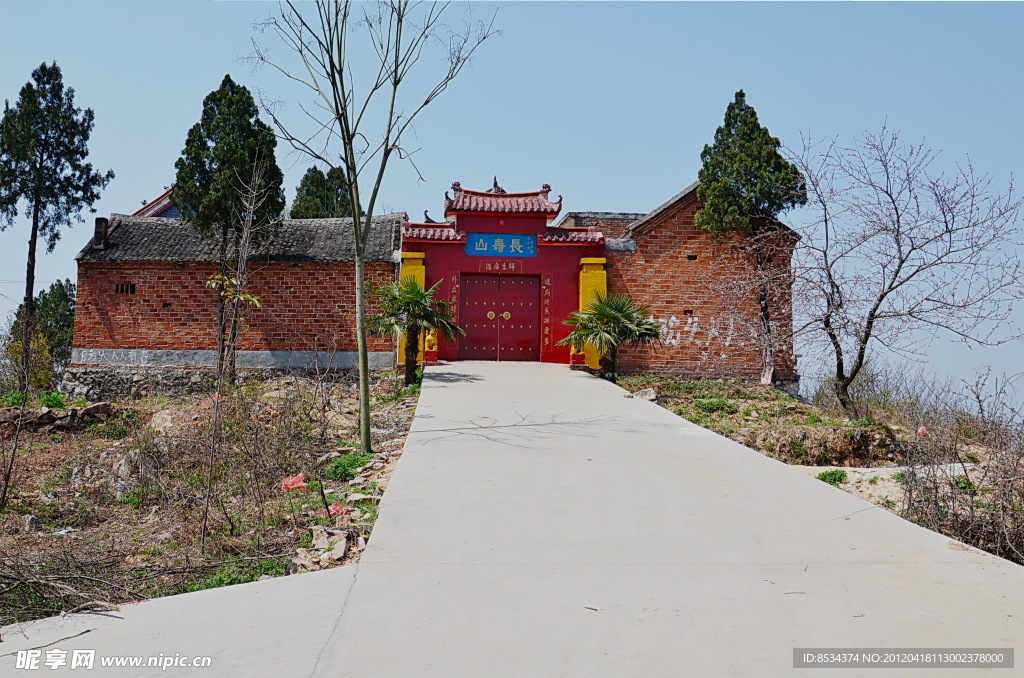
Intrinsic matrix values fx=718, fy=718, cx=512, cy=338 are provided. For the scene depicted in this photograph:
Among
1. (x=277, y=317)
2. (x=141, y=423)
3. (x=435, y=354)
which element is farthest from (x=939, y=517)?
(x=277, y=317)

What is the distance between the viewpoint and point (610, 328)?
537 inches

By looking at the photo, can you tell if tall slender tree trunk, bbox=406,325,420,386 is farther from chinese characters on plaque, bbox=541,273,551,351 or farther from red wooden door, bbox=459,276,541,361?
chinese characters on plaque, bbox=541,273,551,351

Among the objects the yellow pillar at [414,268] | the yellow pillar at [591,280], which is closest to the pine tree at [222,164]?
the yellow pillar at [414,268]

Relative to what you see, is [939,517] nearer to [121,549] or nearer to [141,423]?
[121,549]

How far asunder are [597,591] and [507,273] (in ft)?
38.6

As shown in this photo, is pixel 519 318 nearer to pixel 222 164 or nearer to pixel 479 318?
pixel 479 318

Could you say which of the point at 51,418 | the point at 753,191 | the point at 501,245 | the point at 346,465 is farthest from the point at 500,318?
the point at 51,418

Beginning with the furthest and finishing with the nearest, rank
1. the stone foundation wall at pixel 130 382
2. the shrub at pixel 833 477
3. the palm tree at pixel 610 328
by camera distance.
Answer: the stone foundation wall at pixel 130 382 → the palm tree at pixel 610 328 → the shrub at pixel 833 477

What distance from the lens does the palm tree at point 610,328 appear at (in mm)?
13484

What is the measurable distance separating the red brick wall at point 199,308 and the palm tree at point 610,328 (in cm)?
444

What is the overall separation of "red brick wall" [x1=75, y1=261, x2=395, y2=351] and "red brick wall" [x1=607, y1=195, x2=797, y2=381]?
5629 millimetres

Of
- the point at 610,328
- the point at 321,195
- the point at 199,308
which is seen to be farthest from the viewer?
the point at 321,195

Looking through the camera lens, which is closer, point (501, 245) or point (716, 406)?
point (716, 406)

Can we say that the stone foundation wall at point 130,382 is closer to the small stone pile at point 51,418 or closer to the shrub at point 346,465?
the small stone pile at point 51,418
